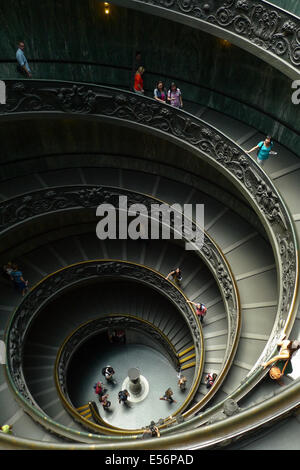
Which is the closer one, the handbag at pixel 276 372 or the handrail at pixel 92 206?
the handbag at pixel 276 372

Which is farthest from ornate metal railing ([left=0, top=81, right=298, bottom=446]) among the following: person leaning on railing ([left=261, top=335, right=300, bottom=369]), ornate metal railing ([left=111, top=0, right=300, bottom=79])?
person leaning on railing ([left=261, top=335, right=300, bottom=369])

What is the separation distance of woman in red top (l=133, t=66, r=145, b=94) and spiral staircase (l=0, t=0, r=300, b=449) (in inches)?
21.2

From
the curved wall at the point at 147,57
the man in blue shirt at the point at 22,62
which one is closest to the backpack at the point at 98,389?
the curved wall at the point at 147,57

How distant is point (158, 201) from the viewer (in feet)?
44.8

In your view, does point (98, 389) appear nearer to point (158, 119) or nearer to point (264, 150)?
point (158, 119)

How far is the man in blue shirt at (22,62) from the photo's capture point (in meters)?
10.4

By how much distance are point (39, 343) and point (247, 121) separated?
1258cm

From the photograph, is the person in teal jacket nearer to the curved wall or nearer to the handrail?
the curved wall

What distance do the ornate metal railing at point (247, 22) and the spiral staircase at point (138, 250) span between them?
12 cm

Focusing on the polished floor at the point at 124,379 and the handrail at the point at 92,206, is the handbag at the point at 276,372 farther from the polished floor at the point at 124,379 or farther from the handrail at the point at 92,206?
the polished floor at the point at 124,379

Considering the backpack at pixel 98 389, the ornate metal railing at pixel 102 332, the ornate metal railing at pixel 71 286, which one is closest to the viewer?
the ornate metal railing at pixel 71 286

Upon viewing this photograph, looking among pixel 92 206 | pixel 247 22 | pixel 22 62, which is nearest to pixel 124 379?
pixel 92 206

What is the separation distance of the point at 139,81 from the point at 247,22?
386 cm

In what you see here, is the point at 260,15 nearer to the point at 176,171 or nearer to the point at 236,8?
the point at 236,8
